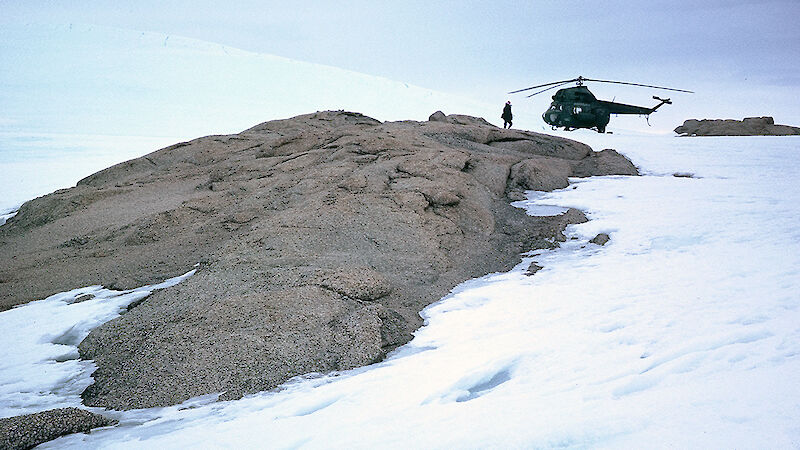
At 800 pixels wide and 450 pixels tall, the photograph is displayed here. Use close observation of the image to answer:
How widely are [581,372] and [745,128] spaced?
85.1 feet

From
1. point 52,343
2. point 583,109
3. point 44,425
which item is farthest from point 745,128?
point 44,425

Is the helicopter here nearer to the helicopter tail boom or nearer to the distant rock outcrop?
the helicopter tail boom

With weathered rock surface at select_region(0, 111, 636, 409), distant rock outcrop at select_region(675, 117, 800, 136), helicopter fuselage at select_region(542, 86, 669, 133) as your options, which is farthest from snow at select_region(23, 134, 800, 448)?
distant rock outcrop at select_region(675, 117, 800, 136)

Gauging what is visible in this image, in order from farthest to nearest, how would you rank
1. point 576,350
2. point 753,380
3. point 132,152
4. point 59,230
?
point 132,152
point 59,230
point 576,350
point 753,380

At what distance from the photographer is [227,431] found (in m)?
3.22

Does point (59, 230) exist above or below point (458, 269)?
above

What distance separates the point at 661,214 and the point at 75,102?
3161cm

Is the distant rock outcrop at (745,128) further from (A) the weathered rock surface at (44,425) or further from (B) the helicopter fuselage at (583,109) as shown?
(A) the weathered rock surface at (44,425)

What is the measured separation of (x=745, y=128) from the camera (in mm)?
24562

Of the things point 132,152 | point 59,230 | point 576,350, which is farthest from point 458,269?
point 132,152

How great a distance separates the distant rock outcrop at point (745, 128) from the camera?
23138 millimetres

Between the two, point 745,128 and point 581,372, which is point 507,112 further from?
point 581,372

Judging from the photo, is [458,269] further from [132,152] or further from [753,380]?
[132,152]

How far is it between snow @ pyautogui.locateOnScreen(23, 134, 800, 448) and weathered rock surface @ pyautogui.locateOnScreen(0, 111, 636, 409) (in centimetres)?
35
